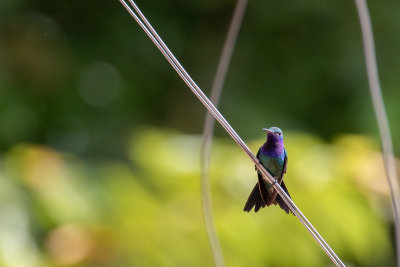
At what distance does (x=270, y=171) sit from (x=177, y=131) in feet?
7.98

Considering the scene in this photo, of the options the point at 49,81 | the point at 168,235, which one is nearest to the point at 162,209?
the point at 168,235

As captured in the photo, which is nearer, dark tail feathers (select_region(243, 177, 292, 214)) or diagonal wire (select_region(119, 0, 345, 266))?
diagonal wire (select_region(119, 0, 345, 266))

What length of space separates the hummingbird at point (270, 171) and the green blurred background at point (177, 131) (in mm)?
1466

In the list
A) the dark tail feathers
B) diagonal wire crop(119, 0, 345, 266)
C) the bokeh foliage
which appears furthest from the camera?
the bokeh foliage

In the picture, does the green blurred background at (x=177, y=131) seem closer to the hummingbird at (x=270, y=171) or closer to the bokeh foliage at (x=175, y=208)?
the bokeh foliage at (x=175, y=208)

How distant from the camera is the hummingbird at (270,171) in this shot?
0.81m

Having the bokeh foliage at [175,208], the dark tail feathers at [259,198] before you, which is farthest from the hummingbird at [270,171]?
the bokeh foliage at [175,208]

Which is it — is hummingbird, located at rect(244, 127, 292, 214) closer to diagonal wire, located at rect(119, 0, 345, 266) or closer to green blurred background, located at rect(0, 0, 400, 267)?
diagonal wire, located at rect(119, 0, 345, 266)

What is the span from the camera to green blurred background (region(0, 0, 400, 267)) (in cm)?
242

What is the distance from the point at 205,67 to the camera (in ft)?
11.9

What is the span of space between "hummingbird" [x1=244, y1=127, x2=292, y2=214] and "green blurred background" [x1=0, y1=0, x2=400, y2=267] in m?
1.47

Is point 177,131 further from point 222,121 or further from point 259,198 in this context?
point 222,121

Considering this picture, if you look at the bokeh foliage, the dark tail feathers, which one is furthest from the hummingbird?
the bokeh foliage

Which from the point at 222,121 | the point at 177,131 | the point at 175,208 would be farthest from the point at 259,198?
the point at 177,131
